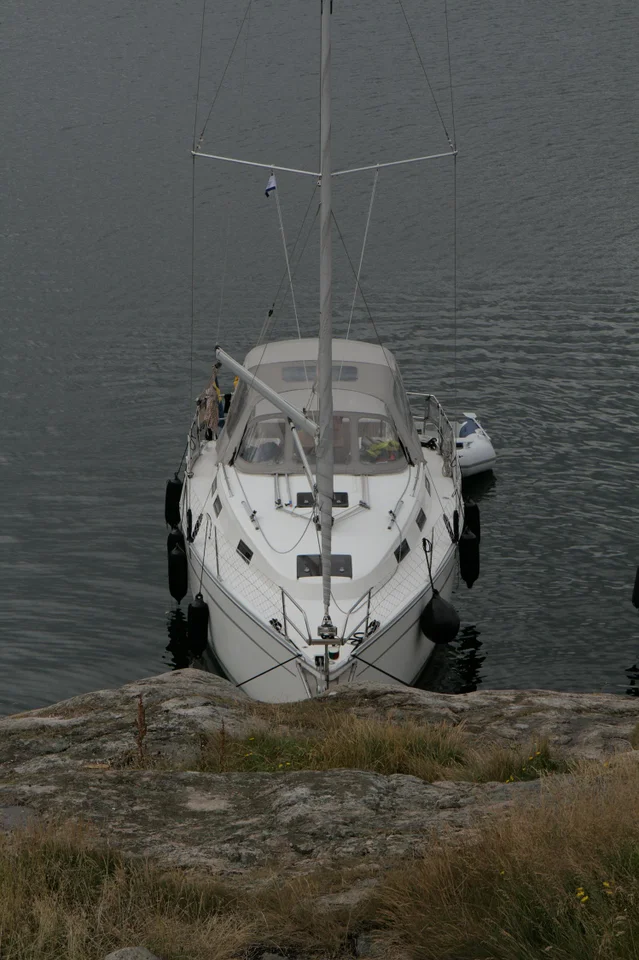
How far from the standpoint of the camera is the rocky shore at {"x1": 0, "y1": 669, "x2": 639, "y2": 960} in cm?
688

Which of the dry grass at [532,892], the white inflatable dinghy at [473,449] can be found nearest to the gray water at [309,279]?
the white inflatable dinghy at [473,449]

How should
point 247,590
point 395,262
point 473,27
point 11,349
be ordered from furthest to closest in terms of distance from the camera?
point 473,27 < point 395,262 < point 11,349 < point 247,590

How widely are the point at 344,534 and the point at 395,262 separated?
18.7 m

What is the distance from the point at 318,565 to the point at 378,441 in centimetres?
343

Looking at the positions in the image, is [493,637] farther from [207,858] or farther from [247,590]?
[207,858]

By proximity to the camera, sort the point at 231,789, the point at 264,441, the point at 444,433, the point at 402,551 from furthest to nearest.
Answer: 1. the point at 444,433
2. the point at 264,441
3. the point at 402,551
4. the point at 231,789

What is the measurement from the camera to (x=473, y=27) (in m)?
48.8

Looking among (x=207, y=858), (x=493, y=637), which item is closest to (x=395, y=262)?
(x=493, y=637)

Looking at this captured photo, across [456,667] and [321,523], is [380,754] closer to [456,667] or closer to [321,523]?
[321,523]

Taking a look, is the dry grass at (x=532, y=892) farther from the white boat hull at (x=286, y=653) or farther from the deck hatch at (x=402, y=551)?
the deck hatch at (x=402, y=551)

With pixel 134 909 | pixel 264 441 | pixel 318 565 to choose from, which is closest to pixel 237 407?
pixel 264 441

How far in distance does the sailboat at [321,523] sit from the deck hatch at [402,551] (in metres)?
0.05

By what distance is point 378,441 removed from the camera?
1844cm

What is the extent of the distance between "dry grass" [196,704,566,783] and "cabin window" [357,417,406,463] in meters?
8.55
